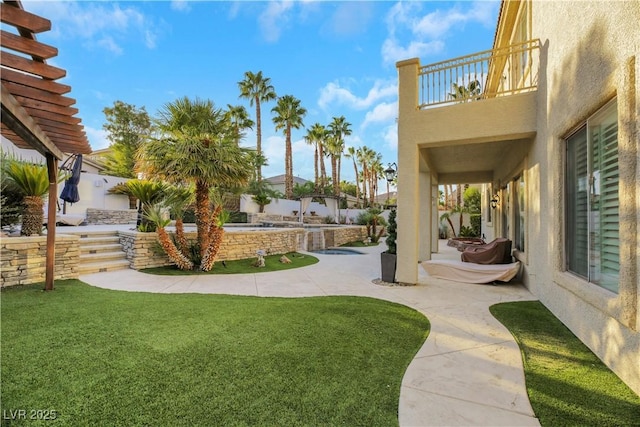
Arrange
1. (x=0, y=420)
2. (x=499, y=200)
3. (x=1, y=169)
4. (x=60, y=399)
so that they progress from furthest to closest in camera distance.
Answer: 1. (x=499, y=200)
2. (x=1, y=169)
3. (x=60, y=399)
4. (x=0, y=420)

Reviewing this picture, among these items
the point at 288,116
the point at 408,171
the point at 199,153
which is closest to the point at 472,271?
the point at 408,171

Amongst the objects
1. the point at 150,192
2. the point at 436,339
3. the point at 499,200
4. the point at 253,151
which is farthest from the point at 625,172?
the point at 150,192

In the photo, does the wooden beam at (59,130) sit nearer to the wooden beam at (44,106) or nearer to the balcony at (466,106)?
the wooden beam at (44,106)

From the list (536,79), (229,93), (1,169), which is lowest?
(1,169)

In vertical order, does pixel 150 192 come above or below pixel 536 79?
below

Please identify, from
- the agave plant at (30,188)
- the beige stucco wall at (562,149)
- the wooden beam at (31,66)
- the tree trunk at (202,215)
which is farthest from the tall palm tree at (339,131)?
the wooden beam at (31,66)

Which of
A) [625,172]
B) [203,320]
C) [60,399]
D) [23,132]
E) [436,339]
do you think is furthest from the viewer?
[203,320]

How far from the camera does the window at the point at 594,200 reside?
11.1 ft

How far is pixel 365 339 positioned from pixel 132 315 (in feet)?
12.0

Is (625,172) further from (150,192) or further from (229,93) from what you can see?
(229,93)

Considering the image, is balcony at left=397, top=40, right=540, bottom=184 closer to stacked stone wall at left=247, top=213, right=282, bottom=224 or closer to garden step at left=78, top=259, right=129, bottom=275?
garden step at left=78, top=259, right=129, bottom=275

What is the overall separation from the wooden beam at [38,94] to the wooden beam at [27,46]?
1.75 feet

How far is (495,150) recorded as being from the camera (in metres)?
8.81

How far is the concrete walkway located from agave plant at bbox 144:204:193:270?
97 centimetres
